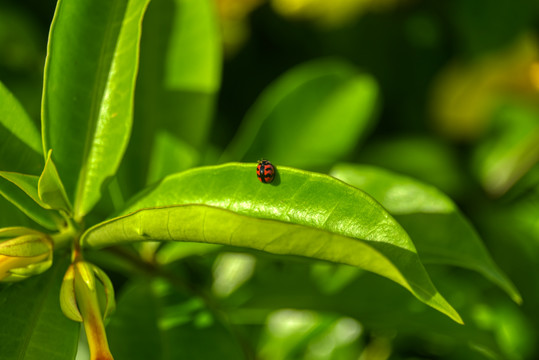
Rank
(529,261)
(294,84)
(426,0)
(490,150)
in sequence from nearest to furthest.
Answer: (294,84), (529,261), (490,150), (426,0)

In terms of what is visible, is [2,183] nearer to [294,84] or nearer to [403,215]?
[403,215]

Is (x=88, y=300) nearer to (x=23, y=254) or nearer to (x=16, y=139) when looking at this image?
(x=23, y=254)

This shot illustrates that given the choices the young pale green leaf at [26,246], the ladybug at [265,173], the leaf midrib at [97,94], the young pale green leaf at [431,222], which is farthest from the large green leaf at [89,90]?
the young pale green leaf at [431,222]

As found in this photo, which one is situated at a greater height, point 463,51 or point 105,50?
point 105,50

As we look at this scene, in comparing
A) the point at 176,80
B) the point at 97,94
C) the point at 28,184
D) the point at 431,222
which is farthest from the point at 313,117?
the point at 28,184

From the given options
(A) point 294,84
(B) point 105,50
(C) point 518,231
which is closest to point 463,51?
(C) point 518,231
